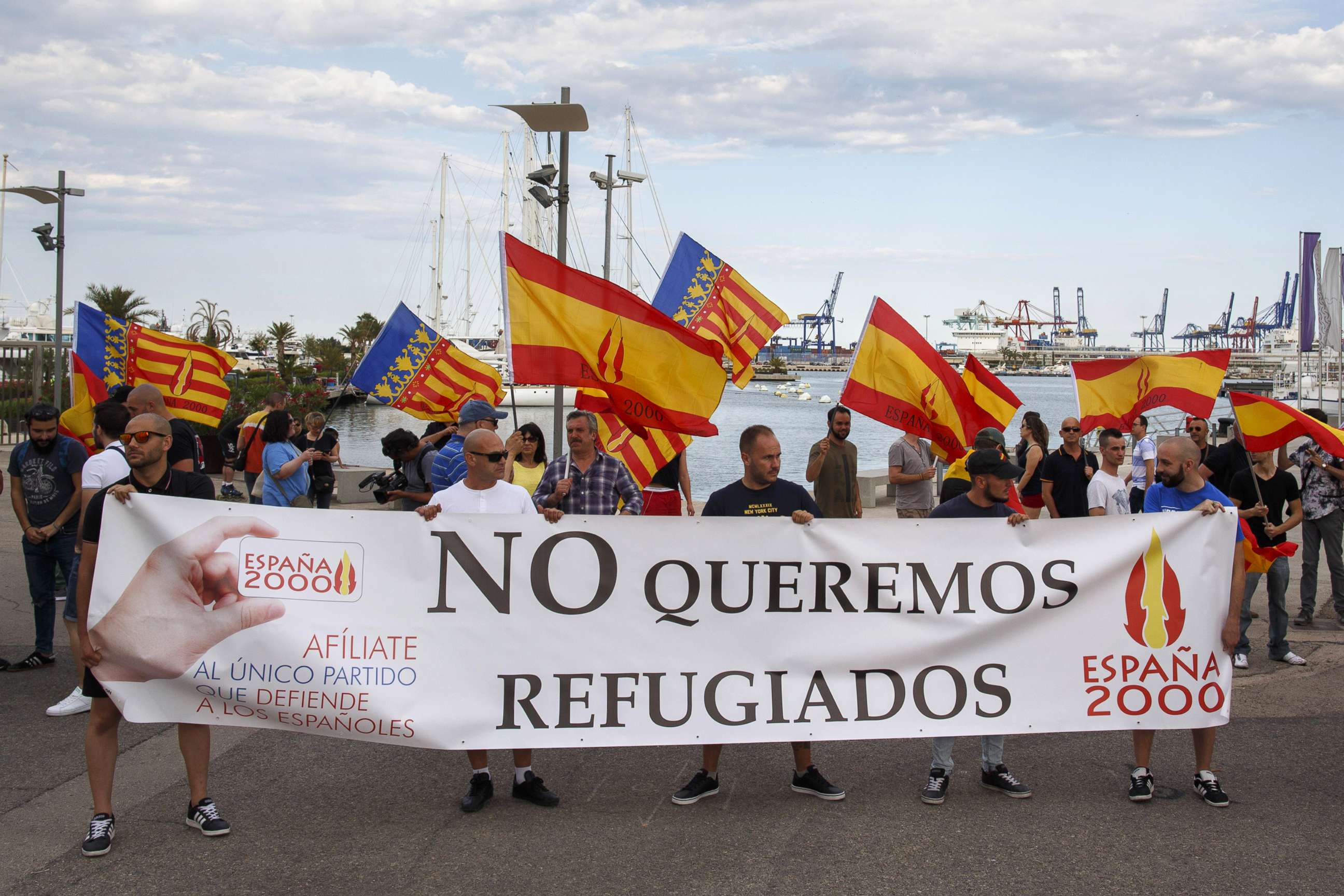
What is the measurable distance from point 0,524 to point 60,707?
8.98 m

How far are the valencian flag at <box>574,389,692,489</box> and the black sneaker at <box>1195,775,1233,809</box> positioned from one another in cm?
405

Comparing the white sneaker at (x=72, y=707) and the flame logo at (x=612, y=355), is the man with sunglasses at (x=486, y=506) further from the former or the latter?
the white sneaker at (x=72, y=707)

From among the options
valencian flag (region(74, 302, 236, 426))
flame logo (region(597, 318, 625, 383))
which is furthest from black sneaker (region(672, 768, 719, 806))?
valencian flag (region(74, 302, 236, 426))

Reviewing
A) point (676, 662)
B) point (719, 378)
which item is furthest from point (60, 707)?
point (719, 378)

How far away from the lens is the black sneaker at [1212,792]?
5.29m

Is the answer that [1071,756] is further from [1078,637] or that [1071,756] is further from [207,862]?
[207,862]

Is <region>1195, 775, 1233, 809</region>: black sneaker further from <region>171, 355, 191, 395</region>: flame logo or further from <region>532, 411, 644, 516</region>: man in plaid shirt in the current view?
<region>171, 355, 191, 395</region>: flame logo

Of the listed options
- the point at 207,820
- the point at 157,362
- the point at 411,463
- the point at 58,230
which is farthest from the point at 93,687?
the point at 58,230

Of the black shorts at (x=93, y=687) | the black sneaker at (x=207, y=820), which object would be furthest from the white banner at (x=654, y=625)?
the black sneaker at (x=207, y=820)

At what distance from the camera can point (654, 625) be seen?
541 cm

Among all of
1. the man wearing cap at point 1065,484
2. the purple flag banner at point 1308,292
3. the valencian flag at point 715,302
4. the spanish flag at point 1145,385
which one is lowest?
the man wearing cap at point 1065,484

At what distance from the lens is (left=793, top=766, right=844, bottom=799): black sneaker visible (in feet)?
17.8

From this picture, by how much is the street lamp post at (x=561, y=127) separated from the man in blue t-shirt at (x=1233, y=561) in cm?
504

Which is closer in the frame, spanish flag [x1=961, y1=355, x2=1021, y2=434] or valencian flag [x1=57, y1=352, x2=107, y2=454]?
valencian flag [x1=57, y1=352, x2=107, y2=454]
